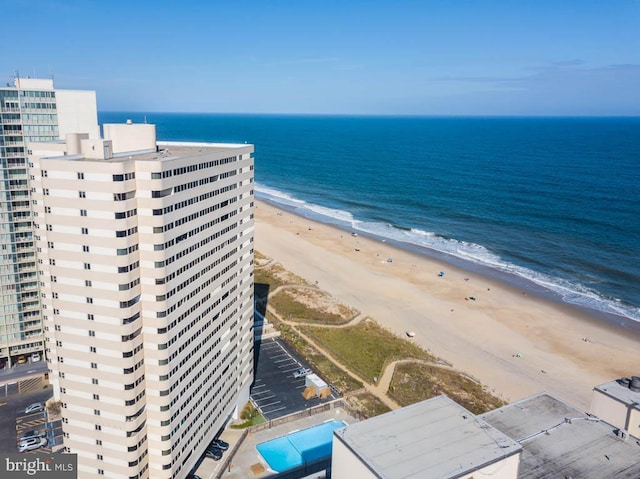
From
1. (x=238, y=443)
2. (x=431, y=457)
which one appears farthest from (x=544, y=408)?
(x=238, y=443)

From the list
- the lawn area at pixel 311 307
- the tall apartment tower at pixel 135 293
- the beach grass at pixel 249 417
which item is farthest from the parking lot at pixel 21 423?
the lawn area at pixel 311 307

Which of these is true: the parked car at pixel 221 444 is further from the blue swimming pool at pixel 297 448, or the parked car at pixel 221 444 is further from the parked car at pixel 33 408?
the parked car at pixel 33 408

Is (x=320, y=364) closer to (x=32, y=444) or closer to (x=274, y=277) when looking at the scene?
(x=32, y=444)

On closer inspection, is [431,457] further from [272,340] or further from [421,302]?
[421,302]

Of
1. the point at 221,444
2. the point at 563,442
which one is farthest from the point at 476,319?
the point at 221,444

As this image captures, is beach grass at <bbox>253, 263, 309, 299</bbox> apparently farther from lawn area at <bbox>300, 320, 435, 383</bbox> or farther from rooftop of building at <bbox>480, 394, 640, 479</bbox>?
rooftop of building at <bbox>480, 394, 640, 479</bbox>
